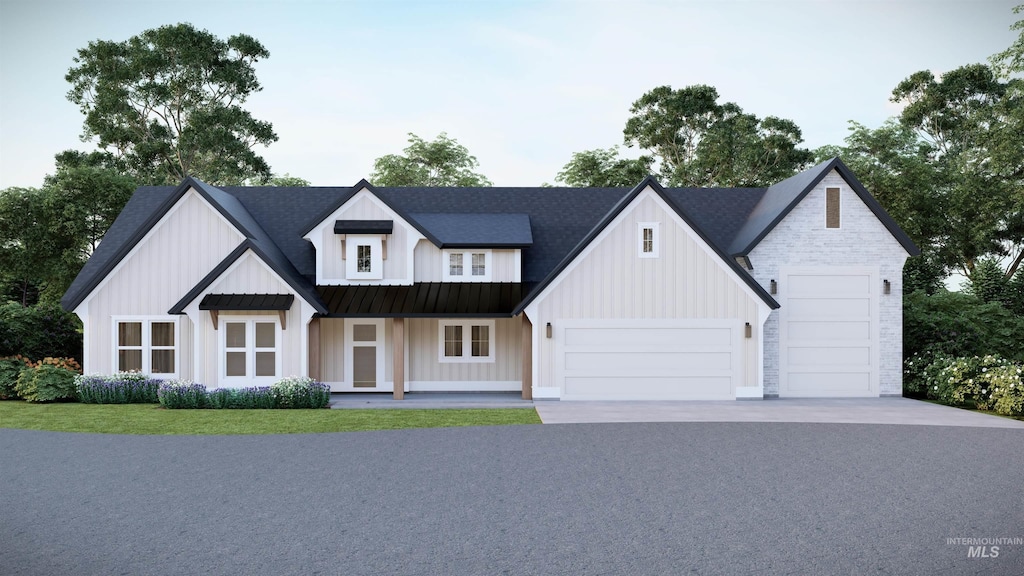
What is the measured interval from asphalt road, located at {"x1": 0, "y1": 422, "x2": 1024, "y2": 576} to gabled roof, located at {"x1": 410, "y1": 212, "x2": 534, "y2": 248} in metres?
8.78

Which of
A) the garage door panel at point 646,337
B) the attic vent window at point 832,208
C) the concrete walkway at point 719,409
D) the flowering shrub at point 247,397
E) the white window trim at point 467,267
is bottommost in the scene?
the concrete walkway at point 719,409

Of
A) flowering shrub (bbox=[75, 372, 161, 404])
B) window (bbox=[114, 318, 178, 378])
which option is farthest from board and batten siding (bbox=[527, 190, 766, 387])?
flowering shrub (bbox=[75, 372, 161, 404])

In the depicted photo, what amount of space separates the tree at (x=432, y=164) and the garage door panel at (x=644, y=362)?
27.4 meters

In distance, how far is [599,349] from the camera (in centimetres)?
2016

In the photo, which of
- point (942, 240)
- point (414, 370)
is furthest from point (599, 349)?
point (942, 240)

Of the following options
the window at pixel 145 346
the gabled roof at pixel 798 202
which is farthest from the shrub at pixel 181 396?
the gabled roof at pixel 798 202

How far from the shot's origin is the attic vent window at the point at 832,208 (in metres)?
21.1

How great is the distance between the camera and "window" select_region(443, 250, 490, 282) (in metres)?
22.4

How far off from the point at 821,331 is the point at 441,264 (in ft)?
36.9

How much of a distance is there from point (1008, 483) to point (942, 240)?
3319 centimetres

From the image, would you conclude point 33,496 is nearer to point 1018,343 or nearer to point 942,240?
point 1018,343

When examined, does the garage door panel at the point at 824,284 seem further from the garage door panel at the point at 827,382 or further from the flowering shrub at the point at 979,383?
the flowering shrub at the point at 979,383

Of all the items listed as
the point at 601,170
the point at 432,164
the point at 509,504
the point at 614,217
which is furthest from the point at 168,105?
the point at 509,504

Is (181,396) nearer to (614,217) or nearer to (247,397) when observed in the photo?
(247,397)
